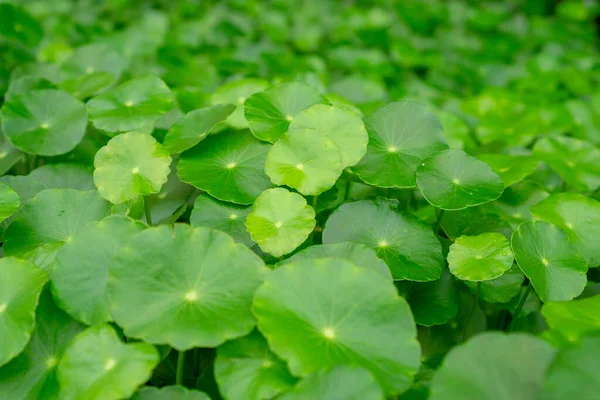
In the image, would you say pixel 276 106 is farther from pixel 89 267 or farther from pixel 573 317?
pixel 573 317

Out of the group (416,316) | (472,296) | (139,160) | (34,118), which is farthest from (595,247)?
(34,118)

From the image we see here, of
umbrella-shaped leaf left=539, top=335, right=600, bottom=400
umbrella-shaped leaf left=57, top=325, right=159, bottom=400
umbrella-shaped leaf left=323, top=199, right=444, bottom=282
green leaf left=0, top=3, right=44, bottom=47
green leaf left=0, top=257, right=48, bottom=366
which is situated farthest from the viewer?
green leaf left=0, top=3, right=44, bottom=47

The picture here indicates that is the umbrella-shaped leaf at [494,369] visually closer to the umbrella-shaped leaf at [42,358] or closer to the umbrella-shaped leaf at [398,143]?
the umbrella-shaped leaf at [398,143]

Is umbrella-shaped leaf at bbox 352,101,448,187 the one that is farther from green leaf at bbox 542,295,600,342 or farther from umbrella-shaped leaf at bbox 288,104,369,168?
green leaf at bbox 542,295,600,342

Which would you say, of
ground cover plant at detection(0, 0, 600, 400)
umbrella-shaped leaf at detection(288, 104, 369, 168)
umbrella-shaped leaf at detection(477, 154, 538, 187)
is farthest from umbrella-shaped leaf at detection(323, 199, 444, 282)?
umbrella-shaped leaf at detection(477, 154, 538, 187)

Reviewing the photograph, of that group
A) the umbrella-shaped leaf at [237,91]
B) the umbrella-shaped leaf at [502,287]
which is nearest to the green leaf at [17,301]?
the umbrella-shaped leaf at [237,91]

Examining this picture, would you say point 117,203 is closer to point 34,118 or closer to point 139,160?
point 139,160

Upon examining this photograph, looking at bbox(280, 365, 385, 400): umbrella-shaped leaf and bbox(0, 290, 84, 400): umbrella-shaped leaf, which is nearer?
bbox(280, 365, 385, 400): umbrella-shaped leaf
